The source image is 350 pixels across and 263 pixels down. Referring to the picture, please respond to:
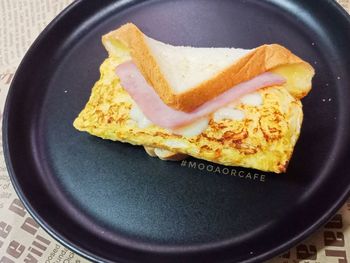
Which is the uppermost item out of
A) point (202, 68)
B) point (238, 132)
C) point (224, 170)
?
point (202, 68)

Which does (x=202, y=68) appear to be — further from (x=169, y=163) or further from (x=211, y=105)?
(x=169, y=163)

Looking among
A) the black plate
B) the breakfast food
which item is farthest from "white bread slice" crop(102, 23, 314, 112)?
the black plate

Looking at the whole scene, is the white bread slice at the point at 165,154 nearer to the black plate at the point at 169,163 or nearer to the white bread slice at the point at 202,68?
the black plate at the point at 169,163

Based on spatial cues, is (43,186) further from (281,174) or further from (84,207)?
(281,174)

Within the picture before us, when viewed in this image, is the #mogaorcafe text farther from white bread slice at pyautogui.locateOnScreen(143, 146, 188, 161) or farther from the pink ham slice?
the pink ham slice

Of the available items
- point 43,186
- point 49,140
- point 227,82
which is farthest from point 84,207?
point 227,82

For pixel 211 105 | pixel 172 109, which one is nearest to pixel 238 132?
pixel 211 105
